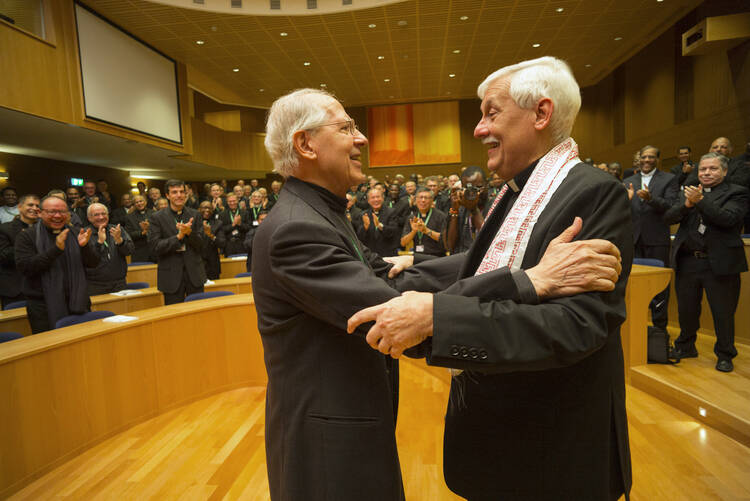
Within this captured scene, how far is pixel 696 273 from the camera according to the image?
3.57 m

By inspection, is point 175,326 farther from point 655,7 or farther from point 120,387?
point 655,7

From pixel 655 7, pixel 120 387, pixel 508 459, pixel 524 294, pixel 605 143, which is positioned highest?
pixel 655 7

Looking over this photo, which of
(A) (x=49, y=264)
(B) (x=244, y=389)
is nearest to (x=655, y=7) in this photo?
(B) (x=244, y=389)

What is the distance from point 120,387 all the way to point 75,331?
48cm

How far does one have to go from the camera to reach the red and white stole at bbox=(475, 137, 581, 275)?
1.03 meters

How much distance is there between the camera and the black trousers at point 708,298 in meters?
3.39

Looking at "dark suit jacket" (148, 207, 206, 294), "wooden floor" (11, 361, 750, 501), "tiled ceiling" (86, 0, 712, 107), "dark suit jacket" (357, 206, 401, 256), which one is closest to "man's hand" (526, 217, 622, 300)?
"wooden floor" (11, 361, 750, 501)

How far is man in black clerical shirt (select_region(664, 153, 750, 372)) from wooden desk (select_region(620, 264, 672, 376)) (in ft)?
1.13

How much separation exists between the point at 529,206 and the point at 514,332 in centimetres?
37

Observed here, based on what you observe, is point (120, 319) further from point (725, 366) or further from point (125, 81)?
point (125, 81)

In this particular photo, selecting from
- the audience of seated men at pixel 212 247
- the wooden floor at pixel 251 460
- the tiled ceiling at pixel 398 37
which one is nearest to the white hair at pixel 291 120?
the wooden floor at pixel 251 460

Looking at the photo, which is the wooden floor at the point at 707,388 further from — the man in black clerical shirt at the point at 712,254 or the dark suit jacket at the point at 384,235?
the dark suit jacket at the point at 384,235

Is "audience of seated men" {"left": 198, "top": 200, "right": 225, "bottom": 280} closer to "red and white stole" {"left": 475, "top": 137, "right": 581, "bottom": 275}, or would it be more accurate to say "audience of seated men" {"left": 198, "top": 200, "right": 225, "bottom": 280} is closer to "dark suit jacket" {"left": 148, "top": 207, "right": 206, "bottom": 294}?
Result: "dark suit jacket" {"left": 148, "top": 207, "right": 206, "bottom": 294}

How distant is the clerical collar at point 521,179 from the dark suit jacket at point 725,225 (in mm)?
3074
